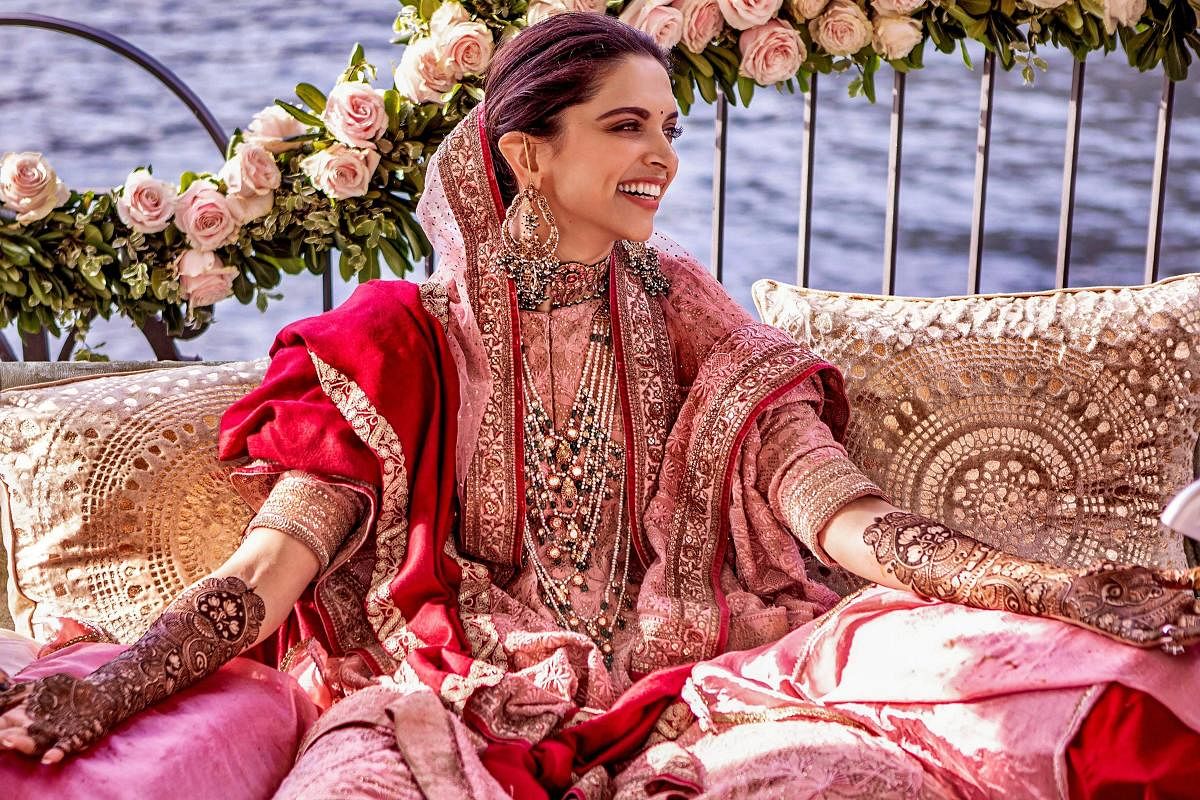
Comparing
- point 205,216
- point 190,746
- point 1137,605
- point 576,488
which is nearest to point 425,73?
point 205,216

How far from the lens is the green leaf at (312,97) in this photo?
2795mm

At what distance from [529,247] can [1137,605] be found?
1093mm

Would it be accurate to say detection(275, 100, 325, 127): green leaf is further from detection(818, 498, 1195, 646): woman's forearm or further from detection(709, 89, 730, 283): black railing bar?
detection(818, 498, 1195, 646): woman's forearm

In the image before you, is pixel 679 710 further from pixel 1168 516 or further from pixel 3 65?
pixel 3 65

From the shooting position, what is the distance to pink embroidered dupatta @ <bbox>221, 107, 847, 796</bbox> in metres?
2.03

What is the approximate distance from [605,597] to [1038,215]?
490 cm

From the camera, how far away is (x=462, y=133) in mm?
2252

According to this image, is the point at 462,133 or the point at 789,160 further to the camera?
the point at 789,160

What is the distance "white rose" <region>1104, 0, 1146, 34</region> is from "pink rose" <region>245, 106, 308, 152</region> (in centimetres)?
171

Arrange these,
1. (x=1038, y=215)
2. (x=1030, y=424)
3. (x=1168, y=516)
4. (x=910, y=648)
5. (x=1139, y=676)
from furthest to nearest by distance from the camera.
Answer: (x=1038, y=215), (x=1030, y=424), (x=910, y=648), (x=1139, y=676), (x=1168, y=516)

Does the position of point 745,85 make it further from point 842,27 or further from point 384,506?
point 384,506

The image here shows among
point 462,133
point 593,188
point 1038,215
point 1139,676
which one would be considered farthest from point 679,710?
point 1038,215

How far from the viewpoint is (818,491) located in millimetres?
2072

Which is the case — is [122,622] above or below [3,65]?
below
